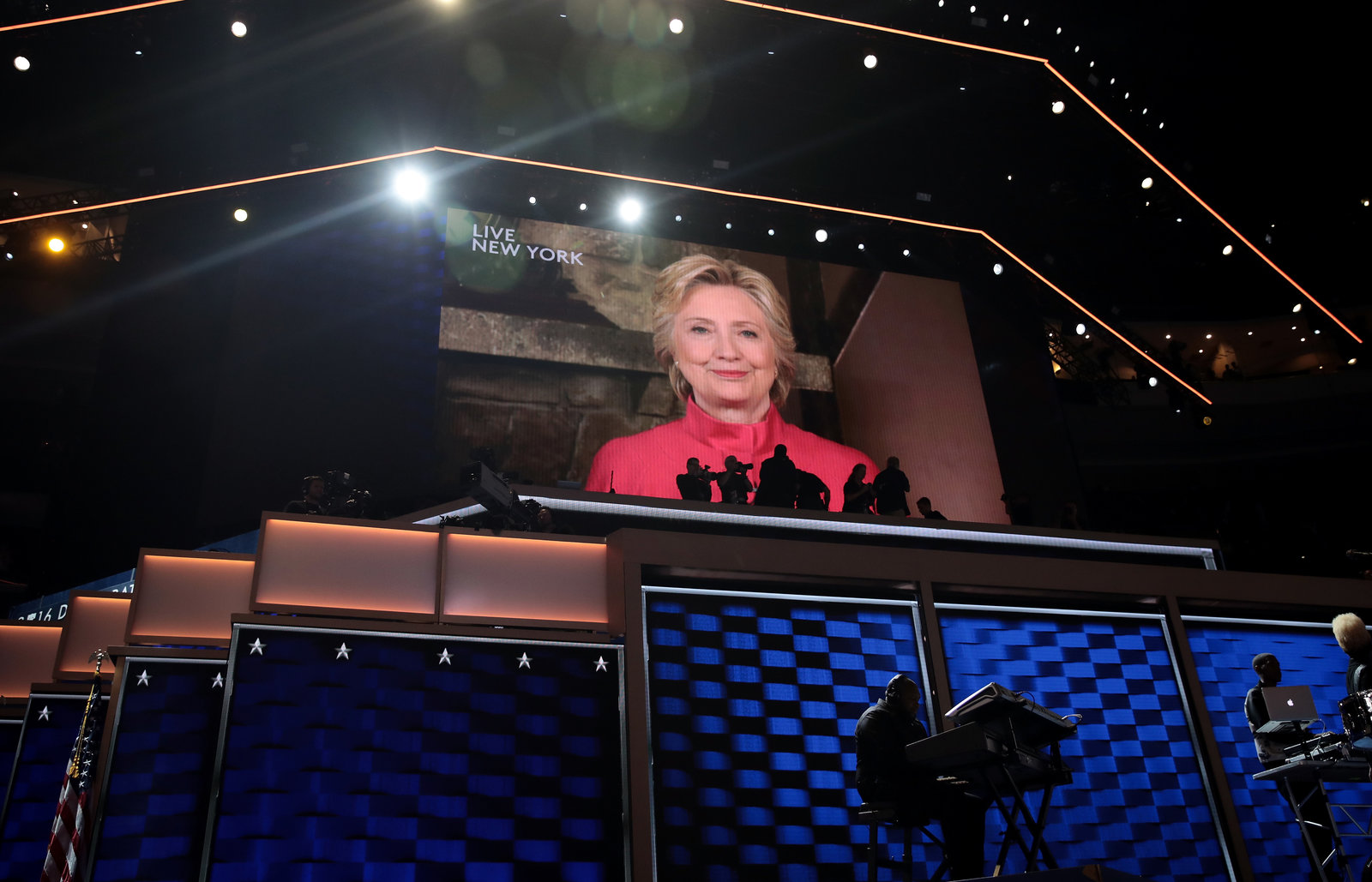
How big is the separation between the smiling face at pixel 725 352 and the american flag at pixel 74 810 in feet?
22.3

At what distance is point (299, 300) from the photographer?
974cm

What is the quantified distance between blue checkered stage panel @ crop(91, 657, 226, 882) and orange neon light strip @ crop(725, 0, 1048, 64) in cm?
707

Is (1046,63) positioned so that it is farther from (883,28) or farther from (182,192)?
(182,192)

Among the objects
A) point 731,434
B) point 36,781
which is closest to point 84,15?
point 36,781

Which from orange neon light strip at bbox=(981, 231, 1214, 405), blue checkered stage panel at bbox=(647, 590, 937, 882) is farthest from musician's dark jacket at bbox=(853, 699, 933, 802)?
orange neon light strip at bbox=(981, 231, 1214, 405)

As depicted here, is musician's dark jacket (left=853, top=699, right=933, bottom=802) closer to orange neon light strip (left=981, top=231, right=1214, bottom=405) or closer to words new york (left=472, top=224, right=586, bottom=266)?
words new york (left=472, top=224, right=586, bottom=266)

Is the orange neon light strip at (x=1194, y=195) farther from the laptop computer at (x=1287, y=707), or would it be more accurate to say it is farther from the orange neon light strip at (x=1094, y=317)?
the laptop computer at (x=1287, y=707)

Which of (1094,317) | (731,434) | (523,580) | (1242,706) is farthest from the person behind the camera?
(1094,317)

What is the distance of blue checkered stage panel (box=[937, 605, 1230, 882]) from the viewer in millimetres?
5250

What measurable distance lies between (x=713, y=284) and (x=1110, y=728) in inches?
270

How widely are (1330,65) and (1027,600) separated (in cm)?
875

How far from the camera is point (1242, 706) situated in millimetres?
5914

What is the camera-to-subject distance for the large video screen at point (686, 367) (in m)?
9.84

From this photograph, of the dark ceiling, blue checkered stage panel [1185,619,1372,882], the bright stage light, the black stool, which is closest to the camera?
the black stool
